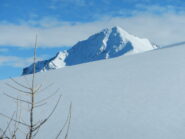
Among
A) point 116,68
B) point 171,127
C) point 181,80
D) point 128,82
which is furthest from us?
point 116,68

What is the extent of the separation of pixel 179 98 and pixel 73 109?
1297mm

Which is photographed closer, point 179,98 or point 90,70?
point 179,98

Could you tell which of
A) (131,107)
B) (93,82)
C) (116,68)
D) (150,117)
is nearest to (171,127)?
(150,117)

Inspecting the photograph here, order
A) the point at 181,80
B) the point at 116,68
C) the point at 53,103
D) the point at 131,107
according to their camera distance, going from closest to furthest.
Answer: the point at 131,107 < the point at 53,103 < the point at 181,80 < the point at 116,68

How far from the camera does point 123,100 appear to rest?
5.37 metres

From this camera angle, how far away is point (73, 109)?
5199mm

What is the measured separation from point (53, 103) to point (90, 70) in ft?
8.17

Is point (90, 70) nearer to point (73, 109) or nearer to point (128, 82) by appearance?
point (128, 82)

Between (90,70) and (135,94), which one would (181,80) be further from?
(90,70)

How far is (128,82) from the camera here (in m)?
6.39

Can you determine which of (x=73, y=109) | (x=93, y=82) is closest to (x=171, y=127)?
(x=73, y=109)

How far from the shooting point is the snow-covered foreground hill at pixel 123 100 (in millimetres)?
4266

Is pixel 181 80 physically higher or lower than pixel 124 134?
higher

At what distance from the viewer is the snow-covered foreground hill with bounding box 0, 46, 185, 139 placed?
14.0 ft
